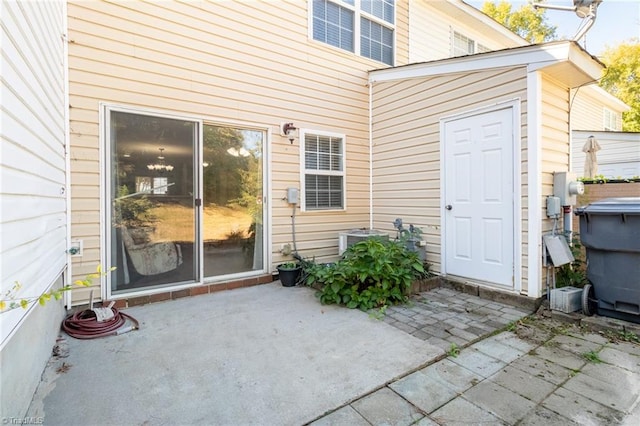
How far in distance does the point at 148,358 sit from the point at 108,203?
181 cm

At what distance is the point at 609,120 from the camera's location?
11.2m

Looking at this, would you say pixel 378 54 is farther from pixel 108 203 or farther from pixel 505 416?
pixel 505 416

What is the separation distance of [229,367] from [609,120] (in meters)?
14.9

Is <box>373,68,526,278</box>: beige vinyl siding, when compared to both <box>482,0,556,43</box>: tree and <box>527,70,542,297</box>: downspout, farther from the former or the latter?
<box>482,0,556,43</box>: tree

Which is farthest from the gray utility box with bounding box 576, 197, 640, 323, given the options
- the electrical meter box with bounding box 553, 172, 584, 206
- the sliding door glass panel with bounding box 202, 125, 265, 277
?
the sliding door glass panel with bounding box 202, 125, 265, 277

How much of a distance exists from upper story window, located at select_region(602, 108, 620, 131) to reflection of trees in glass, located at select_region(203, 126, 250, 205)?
13.0m

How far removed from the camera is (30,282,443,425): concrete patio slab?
5.56ft

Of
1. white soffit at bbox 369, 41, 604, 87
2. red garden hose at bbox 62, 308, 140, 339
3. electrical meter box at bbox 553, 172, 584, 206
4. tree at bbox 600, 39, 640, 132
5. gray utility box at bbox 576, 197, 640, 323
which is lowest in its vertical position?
red garden hose at bbox 62, 308, 140, 339

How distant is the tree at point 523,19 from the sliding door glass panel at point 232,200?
56.4ft

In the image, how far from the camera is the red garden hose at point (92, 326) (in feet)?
8.62

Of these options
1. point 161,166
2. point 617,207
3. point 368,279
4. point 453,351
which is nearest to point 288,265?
point 368,279

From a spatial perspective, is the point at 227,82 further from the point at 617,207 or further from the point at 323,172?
the point at 617,207

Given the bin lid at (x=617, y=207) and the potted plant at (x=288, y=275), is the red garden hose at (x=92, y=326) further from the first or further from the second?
the bin lid at (x=617, y=207)

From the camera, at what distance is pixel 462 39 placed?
23.9 feet
